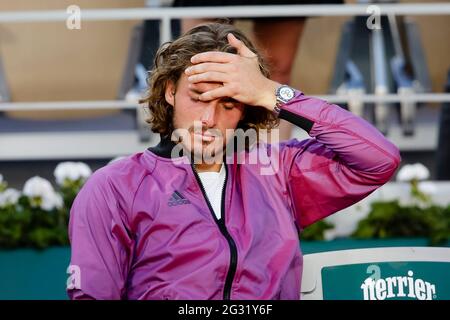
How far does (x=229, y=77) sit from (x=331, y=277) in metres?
0.50

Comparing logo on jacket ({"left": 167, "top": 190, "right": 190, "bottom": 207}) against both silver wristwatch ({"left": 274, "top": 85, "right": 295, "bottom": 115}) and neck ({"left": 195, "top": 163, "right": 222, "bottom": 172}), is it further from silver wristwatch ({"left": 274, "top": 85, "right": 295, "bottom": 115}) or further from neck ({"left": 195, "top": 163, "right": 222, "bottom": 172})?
silver wristwatch ({"left": 274, "top": 85, "right": 295, "bottom": 115})

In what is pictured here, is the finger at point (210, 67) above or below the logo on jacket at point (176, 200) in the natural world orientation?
above

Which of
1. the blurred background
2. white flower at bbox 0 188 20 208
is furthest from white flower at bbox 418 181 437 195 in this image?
white flower at bbox 0 188 20 208

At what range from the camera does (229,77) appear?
5.88 feet

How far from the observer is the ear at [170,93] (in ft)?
6.65

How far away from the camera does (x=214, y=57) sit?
1.80 m

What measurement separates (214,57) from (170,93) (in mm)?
262

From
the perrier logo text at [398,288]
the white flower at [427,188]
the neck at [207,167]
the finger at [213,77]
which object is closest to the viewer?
the finger at [213,77]

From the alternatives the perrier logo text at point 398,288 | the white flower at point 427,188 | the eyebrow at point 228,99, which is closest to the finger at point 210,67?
the eyebrow at point 228,99

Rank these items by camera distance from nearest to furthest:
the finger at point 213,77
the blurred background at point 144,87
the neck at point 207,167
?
1. the finger at point 213,77
2. the neck at point 207,167
3. the blurred background at point 144,87

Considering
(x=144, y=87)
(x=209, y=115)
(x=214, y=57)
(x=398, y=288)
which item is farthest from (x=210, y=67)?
(x=144, y=87)

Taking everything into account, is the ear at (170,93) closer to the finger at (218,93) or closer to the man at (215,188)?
the man at (215,188)

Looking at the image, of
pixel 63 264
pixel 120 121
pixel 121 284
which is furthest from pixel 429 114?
pixel 121 284
